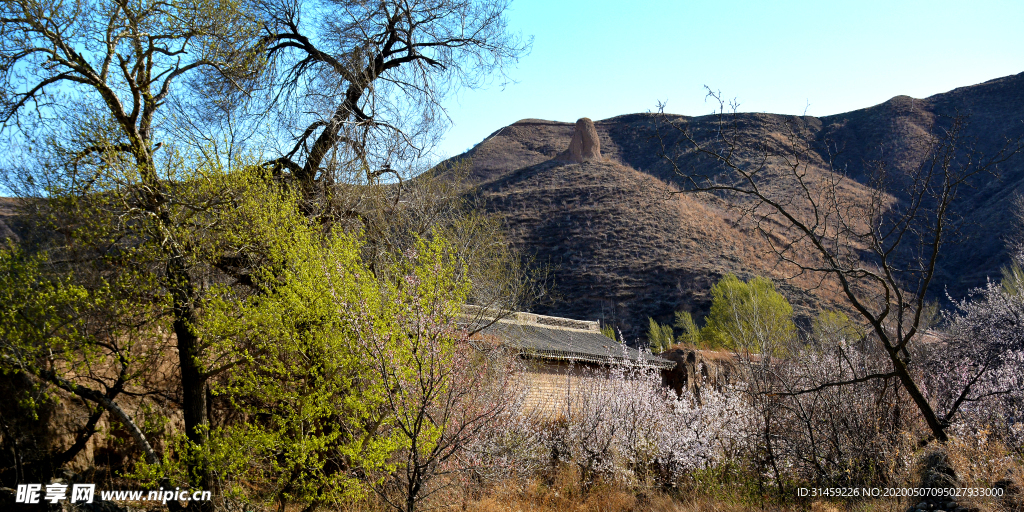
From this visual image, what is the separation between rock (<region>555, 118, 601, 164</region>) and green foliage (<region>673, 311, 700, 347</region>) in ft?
140

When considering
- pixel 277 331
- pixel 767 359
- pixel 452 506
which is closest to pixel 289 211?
pixel 277 331

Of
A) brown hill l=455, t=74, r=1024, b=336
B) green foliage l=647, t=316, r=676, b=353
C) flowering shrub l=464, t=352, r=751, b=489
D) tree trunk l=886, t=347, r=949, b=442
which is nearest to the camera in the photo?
tree trunk l=886, t=347, r=949, b=442

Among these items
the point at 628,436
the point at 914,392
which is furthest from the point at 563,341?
the point at 914,392

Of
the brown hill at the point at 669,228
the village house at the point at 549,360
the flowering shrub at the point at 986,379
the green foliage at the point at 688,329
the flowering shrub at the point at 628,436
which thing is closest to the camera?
the flowering shrub at the point at 986,379

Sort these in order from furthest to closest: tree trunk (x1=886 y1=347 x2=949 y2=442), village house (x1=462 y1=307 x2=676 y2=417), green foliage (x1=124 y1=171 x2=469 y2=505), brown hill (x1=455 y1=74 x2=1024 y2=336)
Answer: brown hill (x1=455 y1=74 x2=1024 y2=336) < village house (x1=462 y1=307 x2=676 y2=417) < green foliage (x1=124 y1=171 x2=469 y2=505) < tree trunk (x1=886 y1=347 x2=949 y2=442)

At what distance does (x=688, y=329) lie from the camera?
3850 centimetres

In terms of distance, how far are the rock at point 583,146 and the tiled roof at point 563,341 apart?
59465 millimetres

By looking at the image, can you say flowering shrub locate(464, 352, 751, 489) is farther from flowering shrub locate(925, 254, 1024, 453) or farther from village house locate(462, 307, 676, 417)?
flowering shrub locate(925, 254, 1024, 453)

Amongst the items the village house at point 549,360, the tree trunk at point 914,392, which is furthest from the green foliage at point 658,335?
the tree trunk at point 914,392

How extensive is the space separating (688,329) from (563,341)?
882 inches

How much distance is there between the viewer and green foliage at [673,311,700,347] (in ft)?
124

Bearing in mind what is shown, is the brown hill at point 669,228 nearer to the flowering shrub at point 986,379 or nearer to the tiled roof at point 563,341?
the tiled roof at point 563,341

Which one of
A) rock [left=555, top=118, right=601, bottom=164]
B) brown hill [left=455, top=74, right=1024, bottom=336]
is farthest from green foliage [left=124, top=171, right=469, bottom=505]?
rock [left=555, top=118, right=601, bottom=164]

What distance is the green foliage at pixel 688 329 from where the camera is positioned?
37844 millimetres
